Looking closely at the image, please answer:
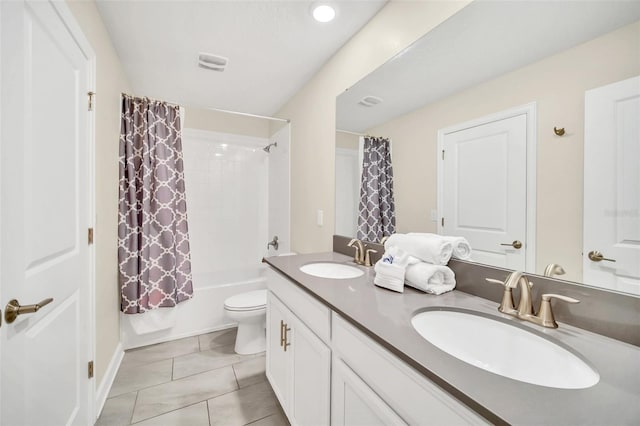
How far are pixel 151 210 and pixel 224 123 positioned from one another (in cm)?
147

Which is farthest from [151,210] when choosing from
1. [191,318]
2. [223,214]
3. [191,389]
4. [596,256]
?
[596,256]

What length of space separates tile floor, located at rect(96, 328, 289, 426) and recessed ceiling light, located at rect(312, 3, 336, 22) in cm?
237

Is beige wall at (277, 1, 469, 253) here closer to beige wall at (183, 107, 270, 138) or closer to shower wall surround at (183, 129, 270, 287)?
beige wall at (183, 107, 270, 138)

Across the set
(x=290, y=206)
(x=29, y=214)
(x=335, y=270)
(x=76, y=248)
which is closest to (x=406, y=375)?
(x=335, y=270)

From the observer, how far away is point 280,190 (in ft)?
9.89

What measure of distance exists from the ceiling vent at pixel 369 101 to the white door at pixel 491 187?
0.55 m

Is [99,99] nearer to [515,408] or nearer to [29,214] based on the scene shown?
[29,214]

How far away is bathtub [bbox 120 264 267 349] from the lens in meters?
2.21

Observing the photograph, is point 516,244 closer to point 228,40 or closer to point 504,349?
point 504,349

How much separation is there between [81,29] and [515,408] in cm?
211

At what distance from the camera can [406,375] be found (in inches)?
25.1

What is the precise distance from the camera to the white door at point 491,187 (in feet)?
2.98

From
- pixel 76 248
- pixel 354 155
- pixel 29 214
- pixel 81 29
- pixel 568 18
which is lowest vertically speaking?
pixel 76 248

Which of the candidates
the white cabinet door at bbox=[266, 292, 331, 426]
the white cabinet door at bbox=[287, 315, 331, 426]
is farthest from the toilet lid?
the white cabinet door at bbox=[287, 315, 331, 426]
